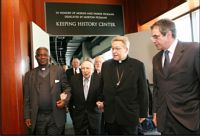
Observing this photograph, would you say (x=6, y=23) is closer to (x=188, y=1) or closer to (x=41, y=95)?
(x=41, y=95)

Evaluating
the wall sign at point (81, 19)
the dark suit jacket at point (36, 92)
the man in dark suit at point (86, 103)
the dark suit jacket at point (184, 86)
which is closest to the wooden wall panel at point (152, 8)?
the wall sign at point (81, 19)

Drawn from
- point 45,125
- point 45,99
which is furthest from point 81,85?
point 45,125

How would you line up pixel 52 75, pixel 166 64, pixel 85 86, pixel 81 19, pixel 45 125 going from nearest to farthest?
pixel 166 64, pixel 45 125, pixel 52 75, pixel 85 86, pixel 81 19

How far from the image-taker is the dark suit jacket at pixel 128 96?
2976 millimetres

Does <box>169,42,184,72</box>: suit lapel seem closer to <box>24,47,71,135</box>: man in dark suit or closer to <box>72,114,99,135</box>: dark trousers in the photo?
<box>24,47,71,135</box>: man in dark suit

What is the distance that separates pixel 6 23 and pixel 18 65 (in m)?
0.52

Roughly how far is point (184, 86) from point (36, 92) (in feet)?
5.76

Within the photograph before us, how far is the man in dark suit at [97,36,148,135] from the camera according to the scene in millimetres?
2980

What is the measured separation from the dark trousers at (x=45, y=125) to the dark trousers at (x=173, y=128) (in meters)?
1.38

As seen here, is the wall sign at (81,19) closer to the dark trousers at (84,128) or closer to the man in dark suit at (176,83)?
the dark trousers at (84,128)

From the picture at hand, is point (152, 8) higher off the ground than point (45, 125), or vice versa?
point (152, 8)

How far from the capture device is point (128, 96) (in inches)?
117

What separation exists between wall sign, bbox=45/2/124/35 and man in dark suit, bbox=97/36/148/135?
3.01 metres

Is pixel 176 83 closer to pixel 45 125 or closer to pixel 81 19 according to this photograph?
pixel 45 125
